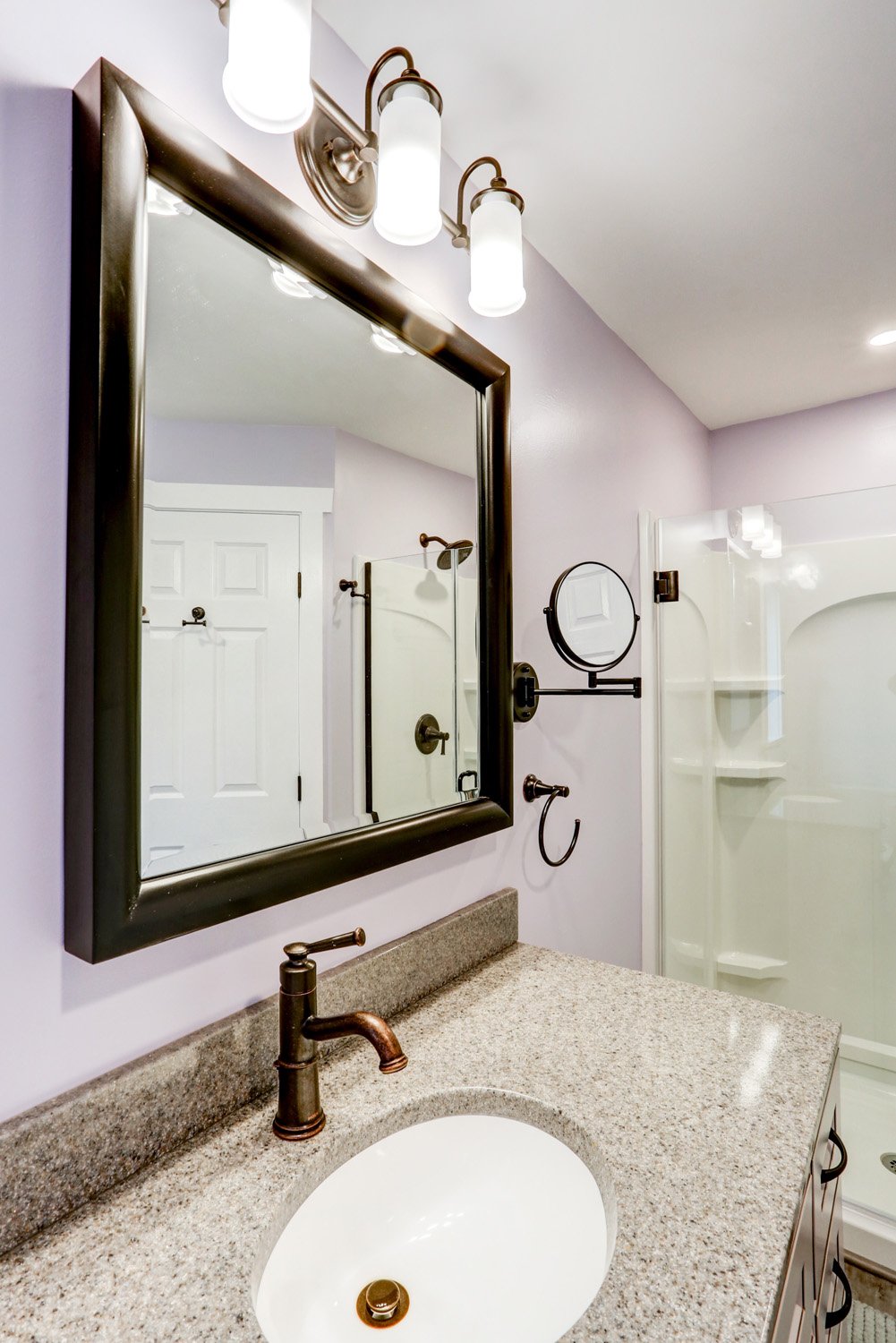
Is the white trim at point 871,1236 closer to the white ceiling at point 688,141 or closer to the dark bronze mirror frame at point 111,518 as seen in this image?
the dark bronze mirror frame at point 111,518

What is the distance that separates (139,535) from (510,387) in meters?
0.94

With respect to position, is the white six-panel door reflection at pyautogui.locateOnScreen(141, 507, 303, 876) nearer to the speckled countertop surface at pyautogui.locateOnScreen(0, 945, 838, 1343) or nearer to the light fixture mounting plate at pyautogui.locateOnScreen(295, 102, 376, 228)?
the speckled countertop surface at pyautogui.locateOnScreen(0, 945, 838, 1343)

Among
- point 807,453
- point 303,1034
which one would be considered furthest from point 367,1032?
point 807,453

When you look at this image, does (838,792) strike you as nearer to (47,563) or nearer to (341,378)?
(341,378)

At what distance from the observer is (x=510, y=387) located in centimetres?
142

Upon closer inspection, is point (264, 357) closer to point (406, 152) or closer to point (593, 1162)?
point (406, 152)

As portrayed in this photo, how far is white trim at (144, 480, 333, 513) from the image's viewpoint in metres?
0.78

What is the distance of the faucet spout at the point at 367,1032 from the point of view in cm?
72

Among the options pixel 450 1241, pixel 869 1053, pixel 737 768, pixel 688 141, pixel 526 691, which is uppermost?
pixel 688 141

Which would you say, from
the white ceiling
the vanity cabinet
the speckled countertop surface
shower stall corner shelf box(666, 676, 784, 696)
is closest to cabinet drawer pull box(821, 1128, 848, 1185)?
the vanity cabinet

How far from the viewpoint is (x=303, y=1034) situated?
2.57 ft

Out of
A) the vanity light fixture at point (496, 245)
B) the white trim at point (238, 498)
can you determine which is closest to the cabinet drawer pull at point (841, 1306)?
the white trim at point (238, 498)

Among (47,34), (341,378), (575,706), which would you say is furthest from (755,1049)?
(47,34)

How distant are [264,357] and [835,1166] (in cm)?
135
